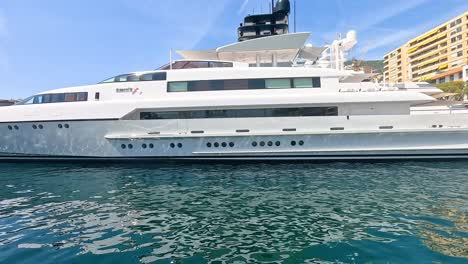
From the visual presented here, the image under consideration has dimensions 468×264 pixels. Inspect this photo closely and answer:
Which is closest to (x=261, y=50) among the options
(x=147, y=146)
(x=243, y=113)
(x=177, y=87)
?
(x=243, y=113)

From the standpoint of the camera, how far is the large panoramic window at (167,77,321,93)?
11.1 metres

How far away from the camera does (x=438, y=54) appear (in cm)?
7494

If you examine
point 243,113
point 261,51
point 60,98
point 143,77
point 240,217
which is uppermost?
point 261,51

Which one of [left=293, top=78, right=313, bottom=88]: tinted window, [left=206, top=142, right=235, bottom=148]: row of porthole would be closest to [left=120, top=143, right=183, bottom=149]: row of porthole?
[left=206, top=142, right=235, bottom=148]: row of porthole

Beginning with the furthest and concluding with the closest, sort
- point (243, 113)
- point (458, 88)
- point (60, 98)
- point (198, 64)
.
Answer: point (458, 88), point (198, 64), point (60, 98), point (243, 113)

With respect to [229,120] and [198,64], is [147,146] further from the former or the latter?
[198,64]

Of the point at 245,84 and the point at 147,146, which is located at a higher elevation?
the point at 245,84

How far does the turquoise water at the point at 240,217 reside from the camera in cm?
382

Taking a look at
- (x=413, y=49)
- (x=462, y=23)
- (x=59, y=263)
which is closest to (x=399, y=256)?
(x=59, y=263)

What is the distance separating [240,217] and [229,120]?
573 centimetres

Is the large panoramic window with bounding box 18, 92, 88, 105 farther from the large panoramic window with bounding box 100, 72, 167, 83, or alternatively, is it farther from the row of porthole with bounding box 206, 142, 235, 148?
the row of porthole with bounding box 206, 142, 235, 148

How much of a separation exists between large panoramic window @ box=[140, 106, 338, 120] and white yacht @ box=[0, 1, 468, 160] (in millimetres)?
38

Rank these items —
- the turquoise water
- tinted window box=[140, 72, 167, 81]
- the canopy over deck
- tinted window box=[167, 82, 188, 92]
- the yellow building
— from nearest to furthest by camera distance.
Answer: the turquoise water
tinted window box=[167, 82, 188, 92]
tinted window box=[140, 72, 167, 81]
the canopy over deck
the yellow building

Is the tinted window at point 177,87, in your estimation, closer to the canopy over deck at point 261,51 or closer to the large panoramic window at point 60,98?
the canopy over deck at point 261,51
